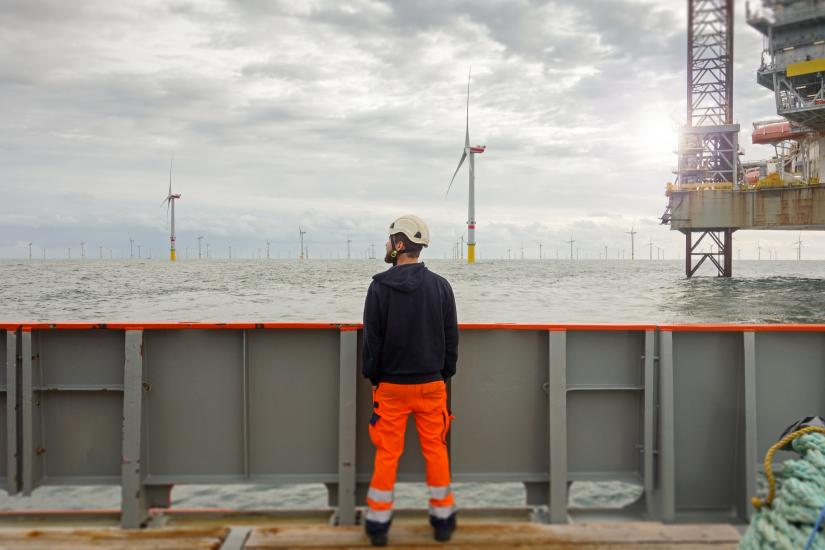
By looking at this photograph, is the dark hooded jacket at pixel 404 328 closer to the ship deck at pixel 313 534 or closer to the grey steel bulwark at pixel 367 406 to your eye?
the grey steel bulwark at pixel 367 406

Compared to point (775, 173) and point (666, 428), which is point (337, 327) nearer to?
point (666, 428)

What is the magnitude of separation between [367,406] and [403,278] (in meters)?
1.21

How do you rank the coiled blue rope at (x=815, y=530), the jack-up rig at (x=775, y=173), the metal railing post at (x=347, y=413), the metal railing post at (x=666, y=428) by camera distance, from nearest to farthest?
the coiled blue rope at (x=815, y=530)
the metal railing post at (x=666, y=428)
the metal railing post at (x=347, y=413)
the jack-up rig at (x=775, y=173)

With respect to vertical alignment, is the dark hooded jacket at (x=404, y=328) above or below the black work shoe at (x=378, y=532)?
above

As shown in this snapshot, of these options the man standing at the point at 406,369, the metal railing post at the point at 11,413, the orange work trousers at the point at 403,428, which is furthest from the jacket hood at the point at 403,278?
the metal railing post at the point at 11,413


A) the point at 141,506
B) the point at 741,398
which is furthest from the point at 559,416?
the point at 141,506

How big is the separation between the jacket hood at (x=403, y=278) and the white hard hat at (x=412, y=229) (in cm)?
20

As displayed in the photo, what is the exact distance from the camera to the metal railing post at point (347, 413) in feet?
14.7

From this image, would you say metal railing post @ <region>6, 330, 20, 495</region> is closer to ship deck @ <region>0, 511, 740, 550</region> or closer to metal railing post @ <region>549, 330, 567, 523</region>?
ship deck @ <region>0, 511, 740, 550</region>

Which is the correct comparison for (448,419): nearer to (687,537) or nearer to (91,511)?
(687,537)

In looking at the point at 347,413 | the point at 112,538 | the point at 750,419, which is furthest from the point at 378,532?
the point at 750,419

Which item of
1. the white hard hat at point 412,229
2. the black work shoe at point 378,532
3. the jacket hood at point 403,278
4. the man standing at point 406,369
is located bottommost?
the black work shoe at point 378,532

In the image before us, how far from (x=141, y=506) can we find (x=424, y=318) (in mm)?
2566

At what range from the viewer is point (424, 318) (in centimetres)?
410
